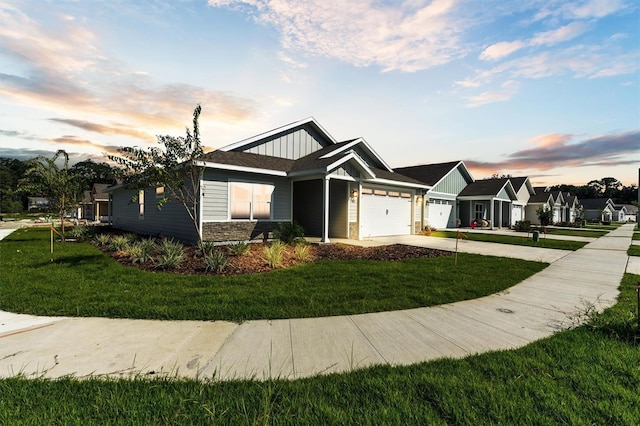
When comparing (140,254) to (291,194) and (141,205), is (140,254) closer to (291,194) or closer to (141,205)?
(291,194)

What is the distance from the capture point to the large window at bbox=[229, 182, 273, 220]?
12.9 metres

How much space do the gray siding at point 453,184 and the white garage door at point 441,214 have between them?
1029 mm

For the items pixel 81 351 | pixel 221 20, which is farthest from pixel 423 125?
pixel 81 351

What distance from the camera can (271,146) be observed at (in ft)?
52.3

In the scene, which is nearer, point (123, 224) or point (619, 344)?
point (619, 344)

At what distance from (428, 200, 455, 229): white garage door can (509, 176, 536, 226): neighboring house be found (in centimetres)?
1049

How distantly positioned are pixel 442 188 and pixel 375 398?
85.7 ft

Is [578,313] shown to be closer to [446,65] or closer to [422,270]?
[422,270]

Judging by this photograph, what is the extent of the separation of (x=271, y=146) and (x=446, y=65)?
29.0 ft

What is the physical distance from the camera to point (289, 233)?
12.9 metres

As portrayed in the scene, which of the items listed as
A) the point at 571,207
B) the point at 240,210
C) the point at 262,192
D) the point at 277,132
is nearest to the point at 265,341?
the point at 240,210

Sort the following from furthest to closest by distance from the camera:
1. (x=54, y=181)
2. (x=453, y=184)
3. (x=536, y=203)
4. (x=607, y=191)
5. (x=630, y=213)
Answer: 1. (x=607, y=191)
2. (x=630, y=213)
3. (x=536, y=203)
4. (x=453, y=184)
5. (x=54, y=181)

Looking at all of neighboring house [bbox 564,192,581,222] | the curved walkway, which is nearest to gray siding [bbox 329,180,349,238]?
the curved walkway

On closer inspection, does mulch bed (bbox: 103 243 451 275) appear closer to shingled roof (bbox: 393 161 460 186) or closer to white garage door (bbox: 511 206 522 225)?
shingled roof (bbox: 393 161 460 186)
